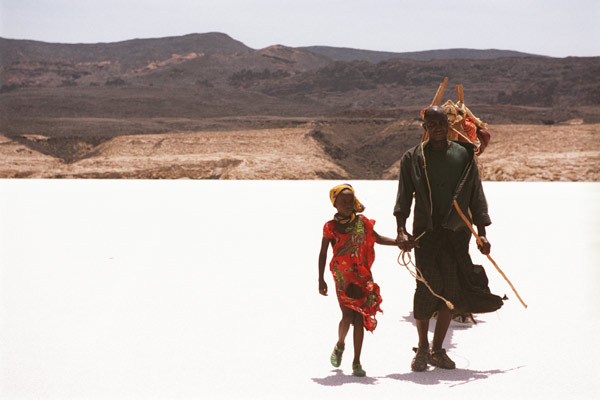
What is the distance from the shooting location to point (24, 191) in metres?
22.7

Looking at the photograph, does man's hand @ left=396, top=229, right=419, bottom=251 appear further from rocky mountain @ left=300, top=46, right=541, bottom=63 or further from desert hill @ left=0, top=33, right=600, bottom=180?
rocky mountain @ left=300, top=46, right=541, bottom=63

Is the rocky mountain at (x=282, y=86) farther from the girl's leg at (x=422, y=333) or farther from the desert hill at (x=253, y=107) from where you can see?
the girl's leg at (x=422, y=333)

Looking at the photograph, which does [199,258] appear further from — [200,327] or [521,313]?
[521,313]

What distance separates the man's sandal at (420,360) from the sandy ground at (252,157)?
26.2m

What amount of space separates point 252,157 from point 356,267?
102ft

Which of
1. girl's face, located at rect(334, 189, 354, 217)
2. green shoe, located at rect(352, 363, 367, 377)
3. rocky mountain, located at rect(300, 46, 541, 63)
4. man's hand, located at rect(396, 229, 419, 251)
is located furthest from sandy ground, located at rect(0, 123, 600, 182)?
rocky mountain, located at rect(300, 46, 541, 63)

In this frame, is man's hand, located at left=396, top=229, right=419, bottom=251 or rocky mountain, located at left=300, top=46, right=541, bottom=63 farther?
rocky mountain, located at left=300, top=46, right=541, bottom=63

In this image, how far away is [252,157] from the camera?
35.5 metres

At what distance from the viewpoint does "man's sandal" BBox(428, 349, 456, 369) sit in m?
4.80

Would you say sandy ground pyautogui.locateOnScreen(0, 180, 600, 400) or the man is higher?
the man

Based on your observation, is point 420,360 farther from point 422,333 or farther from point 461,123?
point 461,123

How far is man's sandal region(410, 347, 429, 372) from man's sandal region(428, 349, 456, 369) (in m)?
0.07

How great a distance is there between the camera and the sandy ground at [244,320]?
4547 millimetres

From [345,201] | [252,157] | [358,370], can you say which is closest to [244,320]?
[358,370]
